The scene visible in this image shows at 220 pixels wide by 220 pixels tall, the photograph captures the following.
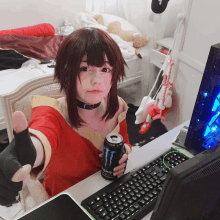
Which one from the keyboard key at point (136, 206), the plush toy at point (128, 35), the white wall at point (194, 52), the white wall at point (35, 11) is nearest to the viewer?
the keyboard key at point (136, 206)

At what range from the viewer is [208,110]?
687 mm


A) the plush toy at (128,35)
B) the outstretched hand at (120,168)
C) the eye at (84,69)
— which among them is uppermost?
the eye at (84,69)

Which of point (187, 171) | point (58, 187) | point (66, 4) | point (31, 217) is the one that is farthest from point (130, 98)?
point (187, 171)

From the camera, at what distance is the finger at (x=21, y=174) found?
41 cm

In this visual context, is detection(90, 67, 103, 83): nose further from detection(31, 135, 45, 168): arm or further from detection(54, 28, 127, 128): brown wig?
detection(31, 135, 45, 168): arm

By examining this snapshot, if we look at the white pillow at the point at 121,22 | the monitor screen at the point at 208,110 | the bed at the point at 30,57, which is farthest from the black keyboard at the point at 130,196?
the white pillow at the point at 121,22

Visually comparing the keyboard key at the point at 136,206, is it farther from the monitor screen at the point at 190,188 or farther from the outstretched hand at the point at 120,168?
the monitor screen at the point at 190,188

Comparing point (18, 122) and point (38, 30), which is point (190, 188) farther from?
point (38, 30)

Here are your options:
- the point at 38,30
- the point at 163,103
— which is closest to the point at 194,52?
the point at 163,103

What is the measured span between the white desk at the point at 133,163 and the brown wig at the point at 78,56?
180 millimetres

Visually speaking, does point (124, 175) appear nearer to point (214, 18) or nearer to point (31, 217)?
point (31, 217)

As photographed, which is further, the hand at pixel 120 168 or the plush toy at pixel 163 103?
the plush toy at pixel 163 103

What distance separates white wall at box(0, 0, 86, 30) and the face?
2.18 m

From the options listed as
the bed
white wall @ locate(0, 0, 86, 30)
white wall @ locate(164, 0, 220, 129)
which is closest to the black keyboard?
white wall @ locate(164, 0, 220, 129)
